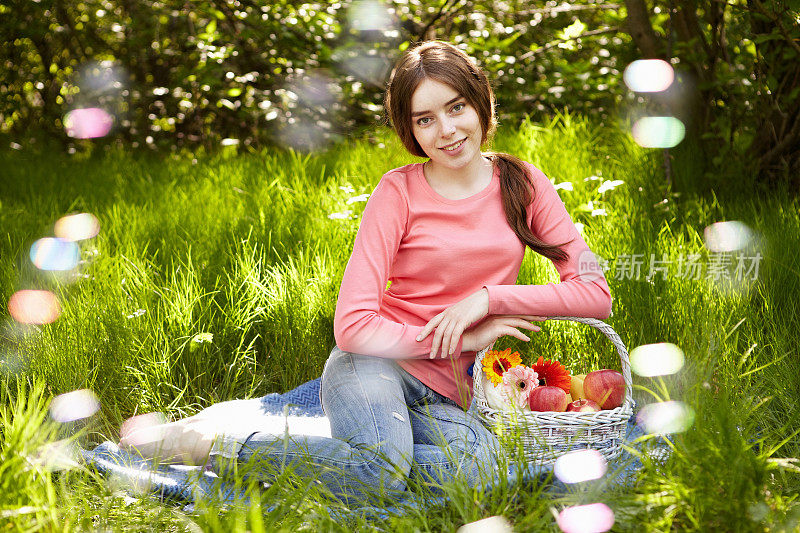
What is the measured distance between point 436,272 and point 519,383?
41cm

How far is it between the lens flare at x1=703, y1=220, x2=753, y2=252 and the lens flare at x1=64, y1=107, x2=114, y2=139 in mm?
5266

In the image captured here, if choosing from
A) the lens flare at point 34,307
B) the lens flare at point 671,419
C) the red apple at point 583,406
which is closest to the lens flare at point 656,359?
the lens flare at point 671,419

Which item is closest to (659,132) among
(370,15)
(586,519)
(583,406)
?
(370,15)

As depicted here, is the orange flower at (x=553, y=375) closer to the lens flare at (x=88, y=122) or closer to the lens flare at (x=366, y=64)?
the lens flare at (x=366, y=64)

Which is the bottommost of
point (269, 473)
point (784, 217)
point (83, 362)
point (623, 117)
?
point (269, 473)

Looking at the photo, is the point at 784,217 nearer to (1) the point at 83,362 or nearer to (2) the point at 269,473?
(2) the point at 269,473

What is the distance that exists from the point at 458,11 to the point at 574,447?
3876 millimetres

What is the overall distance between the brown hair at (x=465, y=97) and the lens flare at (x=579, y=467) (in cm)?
62

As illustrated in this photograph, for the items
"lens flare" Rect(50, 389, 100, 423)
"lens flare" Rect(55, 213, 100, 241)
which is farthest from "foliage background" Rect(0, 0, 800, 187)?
"lens flare" Rect(50, 389, 100, 423)

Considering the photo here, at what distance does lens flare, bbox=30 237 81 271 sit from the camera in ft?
9.87

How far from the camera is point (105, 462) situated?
6.75ft

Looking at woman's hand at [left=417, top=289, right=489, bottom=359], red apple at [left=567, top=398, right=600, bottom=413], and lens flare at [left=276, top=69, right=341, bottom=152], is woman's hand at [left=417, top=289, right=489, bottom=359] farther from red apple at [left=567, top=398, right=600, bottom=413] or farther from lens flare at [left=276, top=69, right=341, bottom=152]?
lens flare at [left=276, top=69, right=341, bottom=152]

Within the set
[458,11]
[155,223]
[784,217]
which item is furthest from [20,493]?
[458,11]

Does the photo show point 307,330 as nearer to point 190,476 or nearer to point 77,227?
point 190,476
